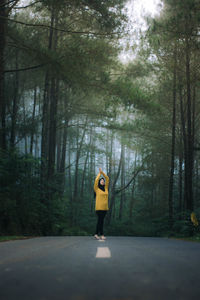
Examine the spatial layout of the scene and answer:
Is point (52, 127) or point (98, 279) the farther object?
point (52, 127)

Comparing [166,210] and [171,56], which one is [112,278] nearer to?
[171,56]

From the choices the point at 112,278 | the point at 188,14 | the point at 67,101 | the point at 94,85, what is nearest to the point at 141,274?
the point at 112,278

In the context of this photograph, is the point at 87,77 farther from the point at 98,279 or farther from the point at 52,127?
the point at 98,279

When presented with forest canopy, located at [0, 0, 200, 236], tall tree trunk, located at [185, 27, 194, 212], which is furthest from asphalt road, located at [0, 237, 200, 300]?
tall tree trunk, located at [185, 27, 194, 212]

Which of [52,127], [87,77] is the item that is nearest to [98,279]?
[87,77]

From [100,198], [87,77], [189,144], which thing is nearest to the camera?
[100,198]

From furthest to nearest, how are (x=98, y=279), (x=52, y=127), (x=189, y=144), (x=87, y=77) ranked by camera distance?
1. (x=52, y=127)
2. (x=189, y=144)
3. (x=87, y=77)
4. (x=98, y=279)

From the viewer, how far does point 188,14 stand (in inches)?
487

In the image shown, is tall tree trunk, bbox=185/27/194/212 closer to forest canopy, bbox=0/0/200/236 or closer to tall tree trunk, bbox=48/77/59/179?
forest canopy, bbox=0/0/200/236

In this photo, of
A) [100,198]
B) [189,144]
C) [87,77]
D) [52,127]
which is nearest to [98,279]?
[100,198]

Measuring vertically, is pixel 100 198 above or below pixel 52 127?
below

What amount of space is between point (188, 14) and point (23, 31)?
774 centimetres

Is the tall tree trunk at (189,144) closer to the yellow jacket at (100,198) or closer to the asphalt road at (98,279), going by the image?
the yellow jacket at (100,198)

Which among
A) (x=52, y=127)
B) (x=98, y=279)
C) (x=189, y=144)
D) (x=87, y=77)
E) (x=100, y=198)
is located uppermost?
(x=87, y=77)
